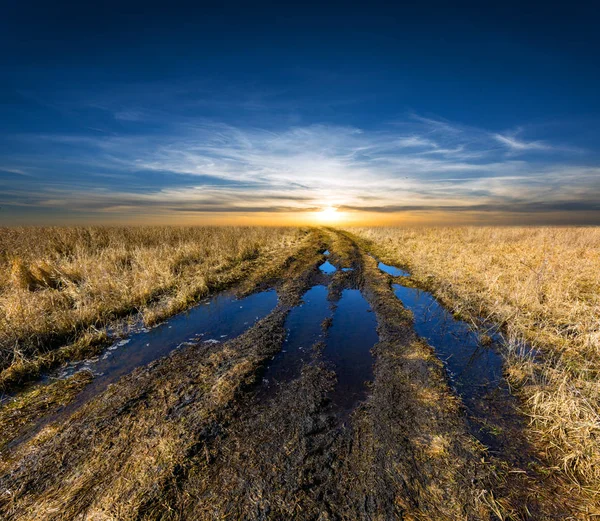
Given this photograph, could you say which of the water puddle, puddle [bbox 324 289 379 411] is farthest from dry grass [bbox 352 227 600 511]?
the water puddle

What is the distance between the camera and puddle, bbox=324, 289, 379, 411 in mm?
4656

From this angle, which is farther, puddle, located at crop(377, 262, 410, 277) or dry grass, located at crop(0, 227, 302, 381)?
puddle, located at crop(377, 262, 410, 277)

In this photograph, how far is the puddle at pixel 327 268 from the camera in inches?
548

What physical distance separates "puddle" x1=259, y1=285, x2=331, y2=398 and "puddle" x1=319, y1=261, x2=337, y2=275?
377 cm

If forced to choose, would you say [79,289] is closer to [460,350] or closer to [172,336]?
[172,336]

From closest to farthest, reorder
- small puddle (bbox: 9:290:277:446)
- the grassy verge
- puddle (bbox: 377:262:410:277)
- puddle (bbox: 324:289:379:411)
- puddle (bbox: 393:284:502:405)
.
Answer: the grassy verge < puddle (bbox: 324:289:379:411) < small puddle (bbox: 9:290:277:446) < puddle (bbox: 393:284:502:405) < puddle (bbox: 377:262:410:277)

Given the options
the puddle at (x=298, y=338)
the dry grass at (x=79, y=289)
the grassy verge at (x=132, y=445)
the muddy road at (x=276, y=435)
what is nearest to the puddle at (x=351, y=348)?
the muddy road at (x=276, y=435)

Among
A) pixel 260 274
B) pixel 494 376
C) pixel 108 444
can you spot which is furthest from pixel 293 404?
pixel 260 274

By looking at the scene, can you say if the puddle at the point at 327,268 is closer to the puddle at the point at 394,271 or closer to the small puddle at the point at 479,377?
the puddle at the point at 394,271

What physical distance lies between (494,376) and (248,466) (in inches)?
193

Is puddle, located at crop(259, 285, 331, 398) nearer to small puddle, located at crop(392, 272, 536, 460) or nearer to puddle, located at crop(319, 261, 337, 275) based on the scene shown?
Answer: small puddle, located at crop(392, 272, 536, 460)

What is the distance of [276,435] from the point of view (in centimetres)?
362

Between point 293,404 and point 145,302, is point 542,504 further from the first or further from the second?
point 145,302

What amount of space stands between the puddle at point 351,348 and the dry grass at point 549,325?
2.54 m
